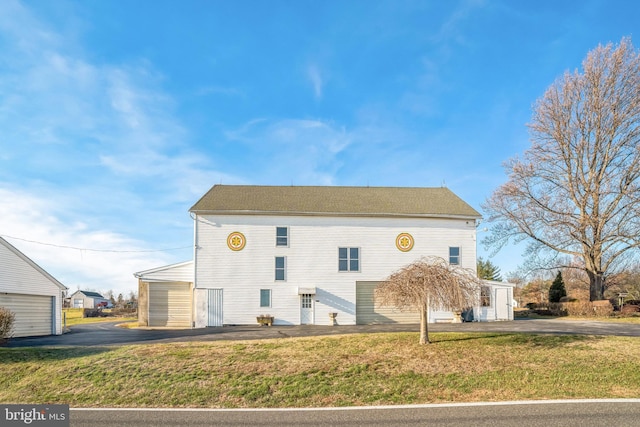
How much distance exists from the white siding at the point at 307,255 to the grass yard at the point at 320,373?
13.1m

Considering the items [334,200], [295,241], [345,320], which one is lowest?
[345,320]

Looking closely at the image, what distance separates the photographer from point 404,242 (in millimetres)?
28562

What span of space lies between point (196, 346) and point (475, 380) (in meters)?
8.27

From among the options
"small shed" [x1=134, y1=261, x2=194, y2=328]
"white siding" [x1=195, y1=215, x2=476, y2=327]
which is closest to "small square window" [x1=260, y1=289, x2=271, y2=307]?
"white siding" [x1=195, y1=215, x2=476, y2=327]

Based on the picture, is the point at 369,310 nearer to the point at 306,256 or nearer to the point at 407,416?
the point at 306,256

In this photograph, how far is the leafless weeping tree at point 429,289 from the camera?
1330 centimetres

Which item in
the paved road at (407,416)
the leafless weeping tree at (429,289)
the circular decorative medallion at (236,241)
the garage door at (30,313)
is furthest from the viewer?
the circular decorative medallion at (236,241)

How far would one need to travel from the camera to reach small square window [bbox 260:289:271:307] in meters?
27.1

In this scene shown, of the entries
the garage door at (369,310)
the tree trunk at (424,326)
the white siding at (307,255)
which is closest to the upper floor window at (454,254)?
the white siding at (307,255)

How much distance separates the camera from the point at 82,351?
13.5m

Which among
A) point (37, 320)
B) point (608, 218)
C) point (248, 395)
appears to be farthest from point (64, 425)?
point (608, 218)

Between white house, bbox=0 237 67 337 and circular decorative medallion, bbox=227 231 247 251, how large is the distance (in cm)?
976

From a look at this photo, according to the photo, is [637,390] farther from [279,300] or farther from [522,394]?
[279,300]

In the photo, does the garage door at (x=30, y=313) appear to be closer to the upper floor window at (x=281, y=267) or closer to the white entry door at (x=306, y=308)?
the upper floor window at (x=281, y=267)
